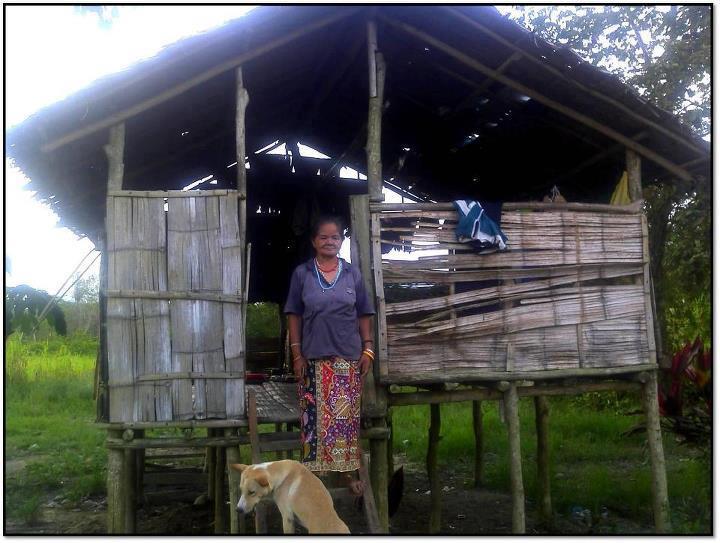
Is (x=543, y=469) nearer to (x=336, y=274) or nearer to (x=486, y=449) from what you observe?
(x=486, y=449)

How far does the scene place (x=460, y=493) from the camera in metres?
9.36

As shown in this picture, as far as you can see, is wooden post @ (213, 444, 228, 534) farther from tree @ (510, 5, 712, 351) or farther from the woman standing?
tree @ (510, 5, 712, 351)

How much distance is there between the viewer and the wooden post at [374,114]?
220 inches

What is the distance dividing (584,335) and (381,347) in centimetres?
190

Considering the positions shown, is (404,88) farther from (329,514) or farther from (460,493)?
(460,493)

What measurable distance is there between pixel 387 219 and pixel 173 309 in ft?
6.02

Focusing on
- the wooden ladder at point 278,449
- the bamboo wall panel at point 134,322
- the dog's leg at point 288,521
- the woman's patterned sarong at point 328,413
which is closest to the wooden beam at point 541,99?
the bamboo wall panel at point 134,322

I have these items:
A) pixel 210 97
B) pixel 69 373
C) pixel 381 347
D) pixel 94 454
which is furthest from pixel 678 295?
pixel 69 373

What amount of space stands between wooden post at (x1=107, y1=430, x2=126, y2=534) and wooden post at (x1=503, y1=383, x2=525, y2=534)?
126 inches

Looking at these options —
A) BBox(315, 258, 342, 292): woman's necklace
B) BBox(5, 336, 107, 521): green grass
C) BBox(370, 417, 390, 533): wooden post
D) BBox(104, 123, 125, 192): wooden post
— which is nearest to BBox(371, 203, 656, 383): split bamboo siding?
BBox(370, 417, 390, 533): wooden post

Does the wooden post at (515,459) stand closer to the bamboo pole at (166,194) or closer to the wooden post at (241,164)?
the wooden post at (241,164)

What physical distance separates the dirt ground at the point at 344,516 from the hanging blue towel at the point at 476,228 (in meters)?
3.24

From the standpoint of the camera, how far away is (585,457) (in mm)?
10727

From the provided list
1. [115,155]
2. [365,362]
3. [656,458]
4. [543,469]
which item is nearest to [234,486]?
[365,362]
